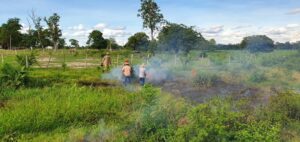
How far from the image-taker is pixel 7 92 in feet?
48.6

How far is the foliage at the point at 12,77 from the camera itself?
52.4 ft

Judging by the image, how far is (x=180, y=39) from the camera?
1313 inches

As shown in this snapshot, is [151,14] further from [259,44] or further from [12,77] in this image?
[12,77]

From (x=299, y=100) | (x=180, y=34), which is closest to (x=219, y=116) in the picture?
(x=299, y=100)

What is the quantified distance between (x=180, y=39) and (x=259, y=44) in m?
10.3

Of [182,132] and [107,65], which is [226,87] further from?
[182,132]

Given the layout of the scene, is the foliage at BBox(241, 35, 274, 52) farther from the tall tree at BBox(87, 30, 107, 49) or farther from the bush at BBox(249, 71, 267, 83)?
the tall tree at BBox(87, 30, 107, 49)

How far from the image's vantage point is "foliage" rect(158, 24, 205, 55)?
33000 mm

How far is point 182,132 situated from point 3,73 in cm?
1100

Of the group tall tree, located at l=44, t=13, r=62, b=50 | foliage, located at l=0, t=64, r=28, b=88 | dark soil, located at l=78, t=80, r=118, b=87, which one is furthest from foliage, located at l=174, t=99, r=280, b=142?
tall tree, located at l=44, t=13, r=62, b=50

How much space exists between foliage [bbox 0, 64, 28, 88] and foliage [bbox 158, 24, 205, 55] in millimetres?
17025

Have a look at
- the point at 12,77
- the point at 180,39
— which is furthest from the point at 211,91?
the point at 180,39

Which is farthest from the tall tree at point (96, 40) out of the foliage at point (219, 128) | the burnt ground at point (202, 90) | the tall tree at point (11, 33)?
the foliage at point (219, 128)

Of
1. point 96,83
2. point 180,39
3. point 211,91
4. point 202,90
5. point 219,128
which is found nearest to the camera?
point 219,128
